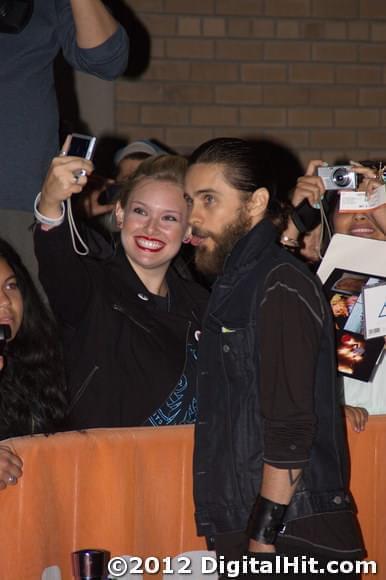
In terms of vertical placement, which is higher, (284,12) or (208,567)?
(284,12)

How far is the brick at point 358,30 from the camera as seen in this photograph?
651 centimetres

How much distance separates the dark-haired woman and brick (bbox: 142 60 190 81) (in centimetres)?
304

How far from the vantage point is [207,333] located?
10.00 feet

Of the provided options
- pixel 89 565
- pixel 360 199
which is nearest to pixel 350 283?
pixel 360 199

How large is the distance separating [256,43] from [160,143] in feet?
2.90

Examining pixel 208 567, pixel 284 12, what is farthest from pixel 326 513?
pixel 284 12

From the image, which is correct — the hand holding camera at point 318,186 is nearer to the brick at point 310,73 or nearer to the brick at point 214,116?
the brick at point 214,116

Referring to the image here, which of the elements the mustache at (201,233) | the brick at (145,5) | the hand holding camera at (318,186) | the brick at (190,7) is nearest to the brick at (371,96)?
the brick at (190,7)

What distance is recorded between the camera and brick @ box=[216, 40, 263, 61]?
6.42 m

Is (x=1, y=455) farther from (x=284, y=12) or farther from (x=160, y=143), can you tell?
(x=284, y=12)

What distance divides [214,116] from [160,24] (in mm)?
661

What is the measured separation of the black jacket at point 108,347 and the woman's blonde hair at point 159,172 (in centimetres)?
37

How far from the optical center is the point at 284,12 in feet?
21.2

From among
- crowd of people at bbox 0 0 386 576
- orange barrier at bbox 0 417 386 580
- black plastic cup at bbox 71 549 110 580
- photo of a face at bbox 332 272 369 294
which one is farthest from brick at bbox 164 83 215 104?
black plastic cup at bbox 71 549 110 580
